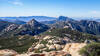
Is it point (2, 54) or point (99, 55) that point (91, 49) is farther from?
point (2, 54)

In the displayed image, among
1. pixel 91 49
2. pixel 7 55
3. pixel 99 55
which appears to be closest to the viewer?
pixel 7 55

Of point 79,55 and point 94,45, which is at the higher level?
point 94,45

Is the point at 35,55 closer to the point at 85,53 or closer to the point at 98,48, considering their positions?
the point at 85,53

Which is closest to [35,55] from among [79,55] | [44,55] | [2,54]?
[44,55]

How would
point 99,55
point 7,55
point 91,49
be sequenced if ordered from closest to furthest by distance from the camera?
1. point 7,55
2. point 99,55
3. point 91,49

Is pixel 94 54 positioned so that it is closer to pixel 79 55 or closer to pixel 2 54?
pixel 79 55

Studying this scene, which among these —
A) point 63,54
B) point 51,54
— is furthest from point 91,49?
point 51,54

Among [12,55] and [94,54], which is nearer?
[12,55]

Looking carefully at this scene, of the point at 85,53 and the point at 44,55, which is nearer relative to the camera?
the point at 44,55
